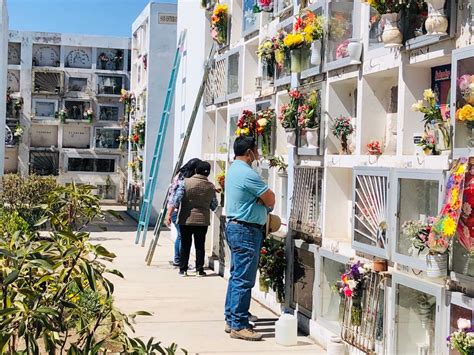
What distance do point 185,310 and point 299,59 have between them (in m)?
2.24

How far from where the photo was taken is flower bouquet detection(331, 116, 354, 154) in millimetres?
4648

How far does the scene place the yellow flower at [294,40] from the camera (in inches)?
200

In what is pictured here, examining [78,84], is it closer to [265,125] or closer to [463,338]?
[265,125]

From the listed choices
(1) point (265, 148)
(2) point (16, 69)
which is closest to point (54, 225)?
(1) point (265, 148)

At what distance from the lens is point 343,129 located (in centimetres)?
466

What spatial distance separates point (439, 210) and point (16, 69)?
20188mm

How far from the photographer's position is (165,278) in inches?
293

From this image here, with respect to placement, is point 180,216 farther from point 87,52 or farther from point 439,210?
point 87,52

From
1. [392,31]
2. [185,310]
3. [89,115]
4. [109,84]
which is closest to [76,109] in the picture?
[89,115]

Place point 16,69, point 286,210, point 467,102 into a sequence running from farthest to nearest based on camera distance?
point 16,69
point 286,210
point 467,102

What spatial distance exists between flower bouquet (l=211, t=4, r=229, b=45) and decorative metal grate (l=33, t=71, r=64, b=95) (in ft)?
48.8

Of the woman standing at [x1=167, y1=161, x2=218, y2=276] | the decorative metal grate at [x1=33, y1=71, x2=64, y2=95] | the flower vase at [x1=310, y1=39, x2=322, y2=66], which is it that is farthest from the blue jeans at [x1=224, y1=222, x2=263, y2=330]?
the decorative metal grate at [x1=33, y1=71, x2=64, y2=95]

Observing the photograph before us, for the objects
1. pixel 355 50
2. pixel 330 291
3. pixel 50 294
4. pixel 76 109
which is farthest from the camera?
pixel 76 109

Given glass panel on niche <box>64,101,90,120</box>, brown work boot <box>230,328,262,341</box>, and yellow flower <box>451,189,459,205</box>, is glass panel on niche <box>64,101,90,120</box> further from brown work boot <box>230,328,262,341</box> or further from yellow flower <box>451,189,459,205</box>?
yellow flower <box>451,189,459,205</box>
